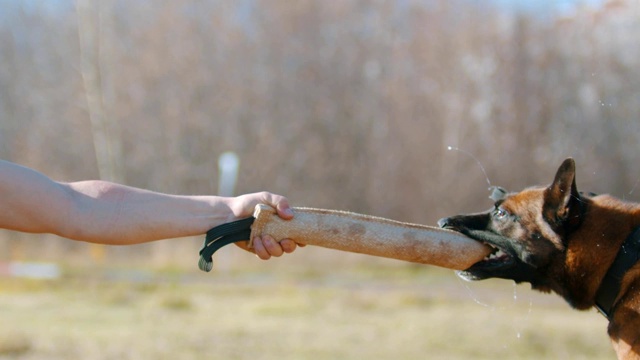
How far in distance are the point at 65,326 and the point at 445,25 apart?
2224cm

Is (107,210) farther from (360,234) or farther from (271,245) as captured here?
(360,234)

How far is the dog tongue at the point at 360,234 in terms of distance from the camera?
419 cm

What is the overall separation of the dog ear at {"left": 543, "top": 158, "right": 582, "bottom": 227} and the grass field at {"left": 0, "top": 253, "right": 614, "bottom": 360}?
1735 mm

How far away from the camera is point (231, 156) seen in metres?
31.4

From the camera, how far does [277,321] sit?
12578 millimetres

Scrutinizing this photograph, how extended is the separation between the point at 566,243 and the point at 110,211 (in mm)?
2526

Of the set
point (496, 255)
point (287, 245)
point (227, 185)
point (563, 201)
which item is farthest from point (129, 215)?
point (227, 185)

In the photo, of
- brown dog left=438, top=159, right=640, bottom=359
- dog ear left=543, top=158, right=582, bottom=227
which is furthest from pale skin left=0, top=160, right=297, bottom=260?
dog ear left=543, top=158, right=582, bottom=227

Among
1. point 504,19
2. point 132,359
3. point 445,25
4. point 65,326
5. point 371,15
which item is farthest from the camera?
point 371,15

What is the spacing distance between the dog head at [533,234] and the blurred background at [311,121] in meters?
7.61

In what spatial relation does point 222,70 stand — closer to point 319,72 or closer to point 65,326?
point 319,72

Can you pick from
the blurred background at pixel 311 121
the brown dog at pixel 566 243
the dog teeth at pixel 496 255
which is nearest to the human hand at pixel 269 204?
the brown dog at pixel 566 243

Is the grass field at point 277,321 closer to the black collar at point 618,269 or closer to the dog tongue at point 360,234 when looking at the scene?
the black collar at point 618,269

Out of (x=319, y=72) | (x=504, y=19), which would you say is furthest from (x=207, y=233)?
(x=319, y=72)
